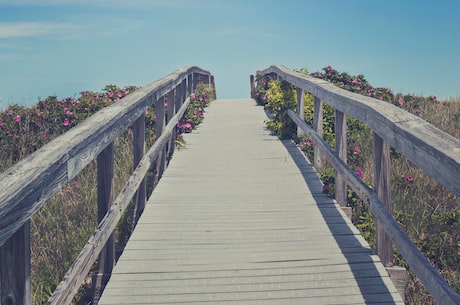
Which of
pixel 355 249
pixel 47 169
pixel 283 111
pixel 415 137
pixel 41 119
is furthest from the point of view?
pixel 41 119

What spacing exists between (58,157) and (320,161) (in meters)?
4.83

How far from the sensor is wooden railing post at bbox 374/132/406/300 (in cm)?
451

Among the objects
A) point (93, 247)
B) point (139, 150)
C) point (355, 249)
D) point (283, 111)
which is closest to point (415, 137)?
point (355, 249)

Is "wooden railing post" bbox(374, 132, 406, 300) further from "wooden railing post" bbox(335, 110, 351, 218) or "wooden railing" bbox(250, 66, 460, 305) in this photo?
"wooden railing post" bbox(335, 110, 351, 218)

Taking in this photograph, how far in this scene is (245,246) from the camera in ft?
16.4

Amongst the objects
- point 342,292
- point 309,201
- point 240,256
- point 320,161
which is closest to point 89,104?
point 320,161

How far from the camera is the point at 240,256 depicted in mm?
4801

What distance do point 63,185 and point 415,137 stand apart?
A: 2.02 metres

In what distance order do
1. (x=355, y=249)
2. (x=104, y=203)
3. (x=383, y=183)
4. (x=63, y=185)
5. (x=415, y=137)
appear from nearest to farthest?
(x=63, y=185), (x=415, y=137), (x=104, y=203), (x=383, y=183), (x=355, y=249)

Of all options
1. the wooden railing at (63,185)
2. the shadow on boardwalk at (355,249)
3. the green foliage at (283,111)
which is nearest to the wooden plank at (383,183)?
the shadow on boardwalk at (355,249)

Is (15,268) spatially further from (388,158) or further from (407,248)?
(388,158)

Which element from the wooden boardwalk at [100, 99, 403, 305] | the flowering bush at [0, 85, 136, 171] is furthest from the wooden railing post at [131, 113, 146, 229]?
the flowering bush at [0, 85, 136, 171]

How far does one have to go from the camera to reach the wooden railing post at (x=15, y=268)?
8.41 ft

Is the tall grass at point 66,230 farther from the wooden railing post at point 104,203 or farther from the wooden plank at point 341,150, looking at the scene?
the wooden plank at point 341,150
